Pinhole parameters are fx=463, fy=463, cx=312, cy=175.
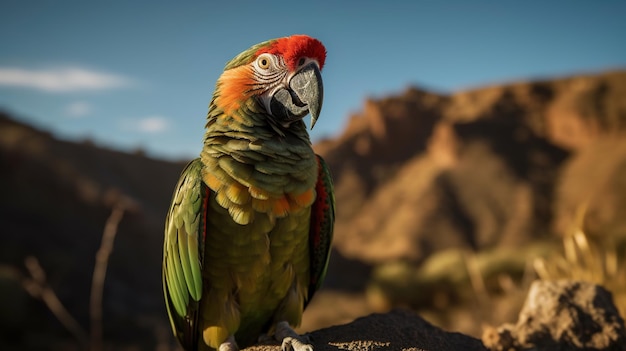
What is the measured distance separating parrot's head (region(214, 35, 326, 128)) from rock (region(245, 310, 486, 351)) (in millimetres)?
1758

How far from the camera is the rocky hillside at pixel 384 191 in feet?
64.4

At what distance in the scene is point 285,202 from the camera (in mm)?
3871

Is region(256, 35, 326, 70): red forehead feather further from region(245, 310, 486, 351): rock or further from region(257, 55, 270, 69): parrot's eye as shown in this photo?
region(245, 310, 486, 351): rock

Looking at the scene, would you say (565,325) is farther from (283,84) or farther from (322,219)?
(283,84)

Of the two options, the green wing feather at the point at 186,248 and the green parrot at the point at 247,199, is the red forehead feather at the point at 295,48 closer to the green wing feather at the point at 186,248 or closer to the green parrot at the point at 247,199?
the green parrot at the point at 247,199

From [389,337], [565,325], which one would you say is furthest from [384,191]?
[389,337]

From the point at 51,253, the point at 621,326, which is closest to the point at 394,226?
the point at 51,253

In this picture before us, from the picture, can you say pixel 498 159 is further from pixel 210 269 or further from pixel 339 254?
pixel 210 269

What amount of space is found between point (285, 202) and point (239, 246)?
531mm

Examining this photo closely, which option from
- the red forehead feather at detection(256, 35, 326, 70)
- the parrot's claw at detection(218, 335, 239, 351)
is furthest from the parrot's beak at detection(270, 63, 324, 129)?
the parrot's claw at detection(218, 335, 239, 351)

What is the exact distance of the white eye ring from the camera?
4031 mm

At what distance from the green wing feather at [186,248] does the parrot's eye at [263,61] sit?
1000mm

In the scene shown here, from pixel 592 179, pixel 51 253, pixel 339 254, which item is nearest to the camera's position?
pixel 51 253

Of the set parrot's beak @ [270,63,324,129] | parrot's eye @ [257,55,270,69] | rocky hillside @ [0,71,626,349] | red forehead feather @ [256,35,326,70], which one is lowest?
rocky hillside @ [0,71,626,349]
